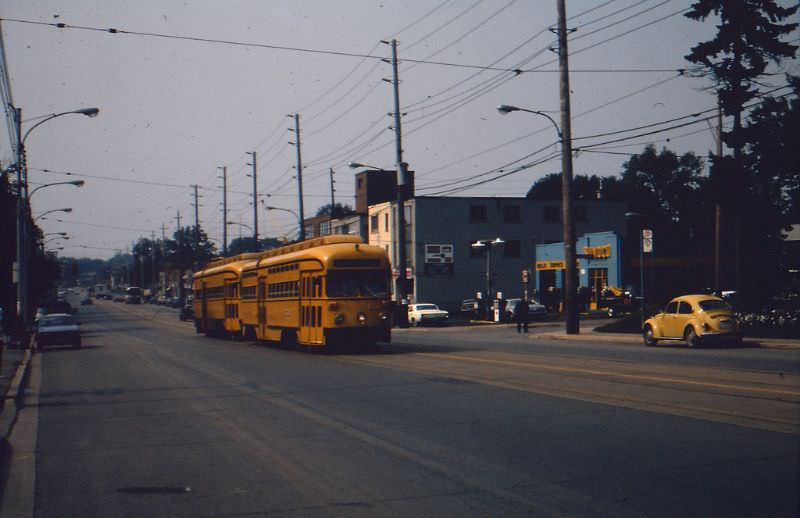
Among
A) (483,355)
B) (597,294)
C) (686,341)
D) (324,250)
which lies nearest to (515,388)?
(483,355)

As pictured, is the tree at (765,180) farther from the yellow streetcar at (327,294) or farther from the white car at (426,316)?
the white car at (426,316)

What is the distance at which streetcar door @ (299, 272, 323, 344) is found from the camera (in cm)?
2533

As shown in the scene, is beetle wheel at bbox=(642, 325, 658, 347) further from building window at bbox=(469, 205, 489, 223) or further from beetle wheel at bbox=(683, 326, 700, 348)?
building window at bbox=(469, 205, 489, 223)

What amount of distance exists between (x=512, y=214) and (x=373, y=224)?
13.3 m

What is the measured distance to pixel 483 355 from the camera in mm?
22766

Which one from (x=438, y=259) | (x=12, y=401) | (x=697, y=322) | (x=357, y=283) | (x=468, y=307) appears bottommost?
(x=12, y=401)

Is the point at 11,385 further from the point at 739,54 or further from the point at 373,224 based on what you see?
the point at 373,224

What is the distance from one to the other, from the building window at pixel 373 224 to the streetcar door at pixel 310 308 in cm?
5035

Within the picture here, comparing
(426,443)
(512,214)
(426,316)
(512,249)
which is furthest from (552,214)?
(426,443)

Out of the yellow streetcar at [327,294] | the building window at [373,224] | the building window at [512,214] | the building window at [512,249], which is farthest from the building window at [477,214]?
the yellow streetcar at [327,294]

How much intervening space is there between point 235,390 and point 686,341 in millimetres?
16107

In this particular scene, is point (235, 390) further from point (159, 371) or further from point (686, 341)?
point (686, 341)

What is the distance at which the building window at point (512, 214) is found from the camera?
72.6m

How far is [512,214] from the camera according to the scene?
72.8 meters
